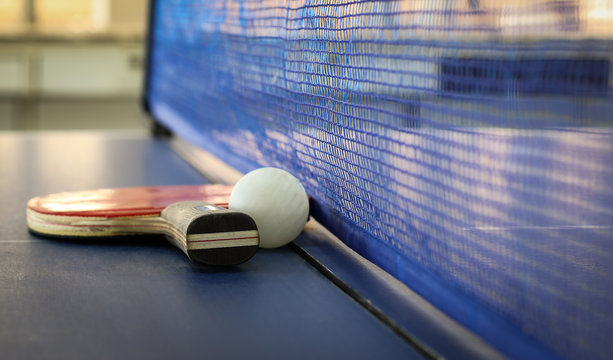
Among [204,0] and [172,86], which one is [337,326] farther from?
[172,86]

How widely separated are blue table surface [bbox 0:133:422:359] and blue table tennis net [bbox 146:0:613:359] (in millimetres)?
159

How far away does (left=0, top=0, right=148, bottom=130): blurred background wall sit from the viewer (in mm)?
7355

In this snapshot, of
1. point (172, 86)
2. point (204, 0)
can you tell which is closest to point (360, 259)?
point (204, 0)

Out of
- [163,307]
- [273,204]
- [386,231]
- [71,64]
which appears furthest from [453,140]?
[71,64]

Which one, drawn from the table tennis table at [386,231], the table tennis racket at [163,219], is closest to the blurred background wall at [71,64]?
the table tennis table at [386,231]

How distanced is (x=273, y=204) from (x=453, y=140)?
0.41 metres

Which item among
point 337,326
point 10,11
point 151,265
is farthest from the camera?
point 10,11

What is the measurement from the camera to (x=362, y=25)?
1.57 metres

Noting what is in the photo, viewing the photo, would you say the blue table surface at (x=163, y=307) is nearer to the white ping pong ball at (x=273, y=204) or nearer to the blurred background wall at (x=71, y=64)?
the white ping pong ball at (x=273, y=204)

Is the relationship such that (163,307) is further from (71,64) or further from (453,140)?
(71,64)

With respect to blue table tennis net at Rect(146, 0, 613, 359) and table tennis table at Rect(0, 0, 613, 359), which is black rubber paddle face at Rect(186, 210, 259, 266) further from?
blue table tennis net at Rect(146, 0, 613, 359)

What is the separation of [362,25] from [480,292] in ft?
2.13

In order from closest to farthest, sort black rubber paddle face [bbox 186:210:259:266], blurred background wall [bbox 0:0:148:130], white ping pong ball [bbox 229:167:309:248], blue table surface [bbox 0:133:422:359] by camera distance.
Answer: blue table surface [bbox 0:133:422:359] < black rubber paddle face [bbox 186:210:259:266] < white ping pong ball [bbox 229:167:309:248] < blurred background wall [bbox 0:0:148:130]

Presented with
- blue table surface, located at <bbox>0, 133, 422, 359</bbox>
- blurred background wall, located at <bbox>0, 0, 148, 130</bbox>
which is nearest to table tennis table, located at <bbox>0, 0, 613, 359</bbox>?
blue table surface, located at <bbox>0, 133, 422, 359</bbox>
